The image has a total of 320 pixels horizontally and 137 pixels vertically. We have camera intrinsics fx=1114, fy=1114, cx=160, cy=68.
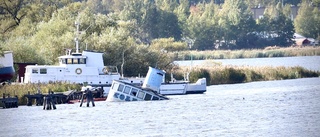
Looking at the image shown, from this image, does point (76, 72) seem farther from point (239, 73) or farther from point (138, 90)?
point (239, 73)

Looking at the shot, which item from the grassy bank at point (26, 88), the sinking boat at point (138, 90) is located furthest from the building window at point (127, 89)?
the grassy bank at point (26, 88)

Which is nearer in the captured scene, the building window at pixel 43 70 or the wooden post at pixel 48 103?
the wooden post at pixel 48 103

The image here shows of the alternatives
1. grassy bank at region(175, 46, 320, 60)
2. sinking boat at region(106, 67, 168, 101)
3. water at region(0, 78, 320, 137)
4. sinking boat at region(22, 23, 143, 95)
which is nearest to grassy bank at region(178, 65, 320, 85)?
water at region(0, 78, 320, 137)

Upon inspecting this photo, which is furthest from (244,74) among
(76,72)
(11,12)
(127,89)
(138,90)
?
(11,12)

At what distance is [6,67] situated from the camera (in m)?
93.2

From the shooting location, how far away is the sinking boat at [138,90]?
279ft

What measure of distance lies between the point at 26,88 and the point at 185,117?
18.3 meters

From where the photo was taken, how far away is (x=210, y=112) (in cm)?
7631

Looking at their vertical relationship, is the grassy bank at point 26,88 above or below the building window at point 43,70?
below

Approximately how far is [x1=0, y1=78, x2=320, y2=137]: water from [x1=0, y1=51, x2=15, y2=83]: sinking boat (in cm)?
994

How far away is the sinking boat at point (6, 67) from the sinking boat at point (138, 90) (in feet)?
37.3

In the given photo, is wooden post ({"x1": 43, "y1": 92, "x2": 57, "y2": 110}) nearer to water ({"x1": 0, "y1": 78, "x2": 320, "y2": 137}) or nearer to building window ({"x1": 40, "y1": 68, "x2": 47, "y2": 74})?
water ({"x1": 0, "y1": 78, "x2": 320, "y2": 137})

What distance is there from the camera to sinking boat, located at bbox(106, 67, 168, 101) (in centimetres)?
8512

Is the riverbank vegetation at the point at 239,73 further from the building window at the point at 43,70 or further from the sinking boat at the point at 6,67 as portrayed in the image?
the sinking boat at the point at 6,67
